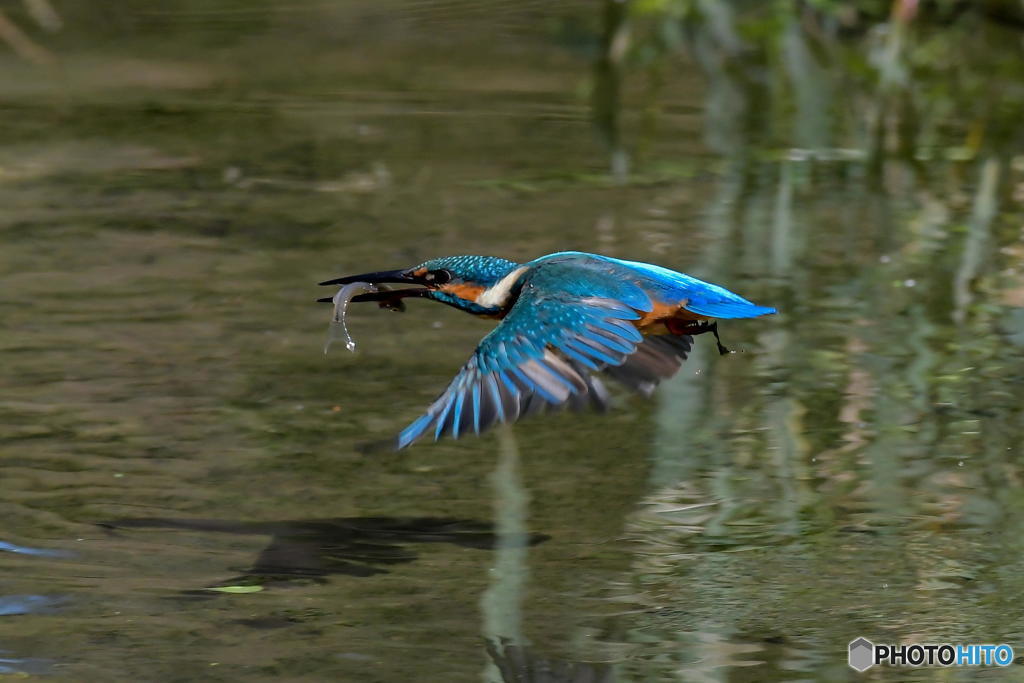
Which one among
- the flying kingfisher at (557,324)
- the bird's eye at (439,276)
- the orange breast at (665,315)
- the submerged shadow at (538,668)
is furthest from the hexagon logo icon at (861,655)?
the bird's eye at (439,276)

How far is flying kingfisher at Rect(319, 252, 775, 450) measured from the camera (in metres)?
3.62

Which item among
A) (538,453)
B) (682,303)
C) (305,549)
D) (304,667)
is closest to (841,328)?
(538,453)

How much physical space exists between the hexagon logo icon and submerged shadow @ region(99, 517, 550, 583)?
923 mm

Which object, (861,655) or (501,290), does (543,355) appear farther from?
(861,655)

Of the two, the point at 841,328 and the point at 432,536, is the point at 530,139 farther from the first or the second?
the point at 432,536

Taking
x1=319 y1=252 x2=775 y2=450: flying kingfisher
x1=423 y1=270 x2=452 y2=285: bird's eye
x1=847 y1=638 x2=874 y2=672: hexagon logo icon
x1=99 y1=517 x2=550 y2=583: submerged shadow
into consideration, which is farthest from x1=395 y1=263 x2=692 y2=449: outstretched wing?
x1=847 y1=638 x2=874 y2=672: hexagon logo icon

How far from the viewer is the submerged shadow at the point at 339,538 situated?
13.3 feet

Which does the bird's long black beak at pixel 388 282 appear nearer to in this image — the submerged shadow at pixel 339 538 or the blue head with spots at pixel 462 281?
the blue head with spots at pixel 462 281

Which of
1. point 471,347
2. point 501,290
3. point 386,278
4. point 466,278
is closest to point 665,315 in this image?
point 501,290

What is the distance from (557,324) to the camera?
3.85 metres

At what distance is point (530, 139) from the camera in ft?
26.8

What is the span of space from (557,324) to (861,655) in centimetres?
100

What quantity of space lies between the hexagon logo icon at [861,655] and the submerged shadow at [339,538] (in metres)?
0.92

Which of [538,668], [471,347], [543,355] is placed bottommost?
[538,668]
